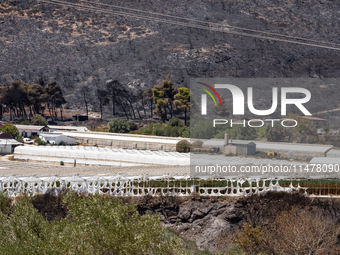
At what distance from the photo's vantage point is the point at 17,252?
12805 millimetres

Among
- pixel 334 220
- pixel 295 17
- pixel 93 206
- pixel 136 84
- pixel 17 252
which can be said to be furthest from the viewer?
pixel 295 17

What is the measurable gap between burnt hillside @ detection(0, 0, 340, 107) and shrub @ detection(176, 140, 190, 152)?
174 ft

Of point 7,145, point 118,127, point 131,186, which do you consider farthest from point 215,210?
point 118,127

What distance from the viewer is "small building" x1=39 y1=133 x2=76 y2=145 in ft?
156

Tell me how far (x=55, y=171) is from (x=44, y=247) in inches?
576

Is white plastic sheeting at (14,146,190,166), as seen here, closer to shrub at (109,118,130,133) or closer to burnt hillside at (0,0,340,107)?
shrub at (109,118,130,133)

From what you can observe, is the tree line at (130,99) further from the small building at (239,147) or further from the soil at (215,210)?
the soil at (215,210)

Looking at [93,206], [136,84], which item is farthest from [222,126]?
[136,84]

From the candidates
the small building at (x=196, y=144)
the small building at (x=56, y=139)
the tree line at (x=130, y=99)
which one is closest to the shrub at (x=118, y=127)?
the small building at (x=56, y=139)

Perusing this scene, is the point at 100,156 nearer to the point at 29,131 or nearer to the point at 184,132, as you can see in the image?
the point at 184,132

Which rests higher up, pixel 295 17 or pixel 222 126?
pixel 295 17

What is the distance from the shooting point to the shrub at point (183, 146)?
39.9 m

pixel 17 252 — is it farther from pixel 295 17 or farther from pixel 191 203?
pixel 295 17

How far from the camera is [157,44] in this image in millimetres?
106250
